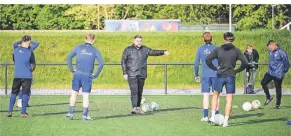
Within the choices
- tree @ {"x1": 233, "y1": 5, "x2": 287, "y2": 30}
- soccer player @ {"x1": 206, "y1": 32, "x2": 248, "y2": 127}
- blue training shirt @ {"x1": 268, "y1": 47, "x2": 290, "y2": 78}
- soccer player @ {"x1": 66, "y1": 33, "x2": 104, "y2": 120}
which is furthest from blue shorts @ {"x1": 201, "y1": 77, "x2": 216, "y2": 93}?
tree @ {"x1": 233, "y1": 5, "x2": 287, "y2": 30}

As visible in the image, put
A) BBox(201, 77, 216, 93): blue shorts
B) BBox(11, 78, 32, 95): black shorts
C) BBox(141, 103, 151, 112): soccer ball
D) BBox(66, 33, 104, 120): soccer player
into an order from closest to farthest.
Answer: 1. BBox(66, 33, 104, 120): soccer player
2. BBox(201, 77, 216, 93): blue shorts
3. BBox(11, 78, 32, 95): black shorts
4. BBox(141, 103, 151, 112): soccer ball

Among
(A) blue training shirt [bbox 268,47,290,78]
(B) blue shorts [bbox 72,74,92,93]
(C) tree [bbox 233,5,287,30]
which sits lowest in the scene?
(B) blue shorts [bbox 72,74,92,93]

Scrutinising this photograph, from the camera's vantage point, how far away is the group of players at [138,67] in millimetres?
13867

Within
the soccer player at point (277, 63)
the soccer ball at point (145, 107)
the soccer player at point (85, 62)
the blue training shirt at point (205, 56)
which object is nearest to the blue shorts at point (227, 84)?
the blue training shirt at point (205, 56)

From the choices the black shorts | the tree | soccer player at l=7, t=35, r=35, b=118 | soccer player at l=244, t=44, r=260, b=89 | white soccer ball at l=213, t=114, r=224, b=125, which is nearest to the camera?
white soccer ball at l=213, t=114, r=224, b=125

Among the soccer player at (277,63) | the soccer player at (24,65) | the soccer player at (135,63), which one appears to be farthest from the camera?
the soccer player at (277,63)

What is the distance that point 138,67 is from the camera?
1703 centimetres

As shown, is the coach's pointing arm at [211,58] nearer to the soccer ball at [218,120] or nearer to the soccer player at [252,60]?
the soccer ball at [218,120]

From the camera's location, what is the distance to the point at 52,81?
1138 inches

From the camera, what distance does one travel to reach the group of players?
1387 centimetres

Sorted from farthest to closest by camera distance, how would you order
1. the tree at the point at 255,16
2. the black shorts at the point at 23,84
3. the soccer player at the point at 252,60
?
the tree at the point at 255,16, the soccer player at the point at 252,60, the black shorts at the point at 23,84

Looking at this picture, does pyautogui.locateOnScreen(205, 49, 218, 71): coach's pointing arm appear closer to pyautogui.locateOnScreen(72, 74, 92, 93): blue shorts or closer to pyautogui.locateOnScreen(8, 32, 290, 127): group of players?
pyautogui.locateOnScreen(8, 32, 290, 127): group of players

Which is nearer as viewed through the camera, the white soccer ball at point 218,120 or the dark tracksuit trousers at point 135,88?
the white soccer ball at point 218,120

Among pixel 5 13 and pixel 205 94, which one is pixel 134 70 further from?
pixel 5 13
